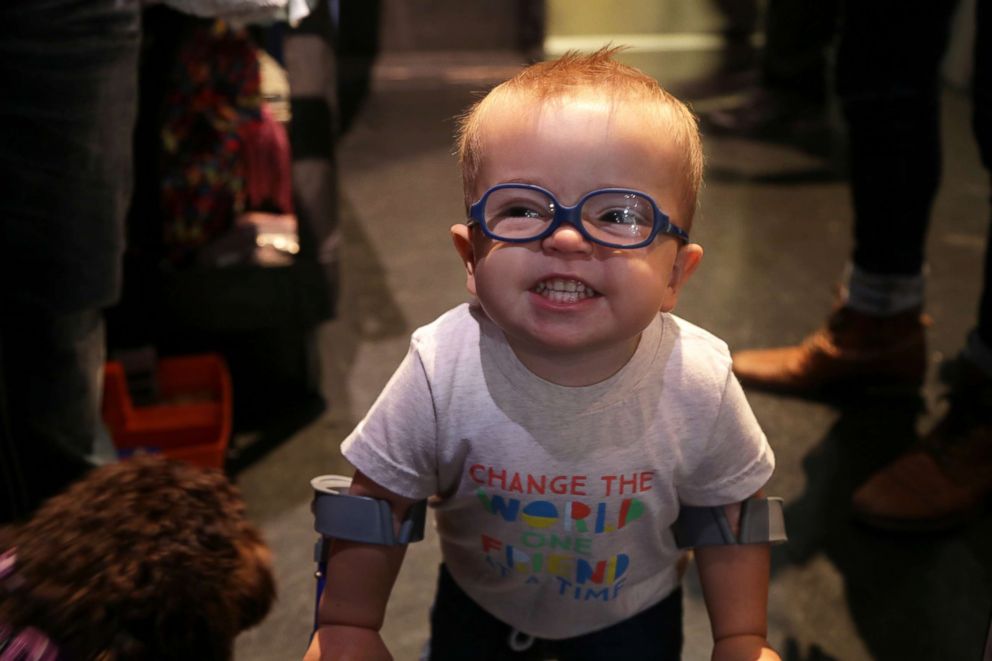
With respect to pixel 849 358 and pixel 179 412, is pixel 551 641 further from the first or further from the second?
pixel 849 358

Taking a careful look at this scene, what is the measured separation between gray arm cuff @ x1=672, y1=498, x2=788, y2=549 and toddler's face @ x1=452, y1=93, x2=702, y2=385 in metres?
0.20

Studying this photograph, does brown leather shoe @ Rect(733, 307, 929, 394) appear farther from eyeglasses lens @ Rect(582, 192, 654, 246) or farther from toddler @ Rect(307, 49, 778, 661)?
eyeglasses lens @ Rect(582, 192, 654, 246)

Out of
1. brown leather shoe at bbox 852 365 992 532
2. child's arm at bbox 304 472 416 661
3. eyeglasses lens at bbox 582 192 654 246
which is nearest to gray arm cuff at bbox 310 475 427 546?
child's arm at bbox 304 472 416 661

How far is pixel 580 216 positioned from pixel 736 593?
14.8 inches

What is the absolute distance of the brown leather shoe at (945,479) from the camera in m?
1.47

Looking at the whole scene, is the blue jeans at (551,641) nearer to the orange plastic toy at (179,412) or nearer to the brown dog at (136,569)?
the brown dog at (136,569)

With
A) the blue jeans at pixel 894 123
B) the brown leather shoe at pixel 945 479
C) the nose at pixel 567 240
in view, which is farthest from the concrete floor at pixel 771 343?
the nose at pixel 567 240

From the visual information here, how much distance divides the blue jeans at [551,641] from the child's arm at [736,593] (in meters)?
0.13

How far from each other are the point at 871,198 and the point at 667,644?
0.90m

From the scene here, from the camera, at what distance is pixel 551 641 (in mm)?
1050

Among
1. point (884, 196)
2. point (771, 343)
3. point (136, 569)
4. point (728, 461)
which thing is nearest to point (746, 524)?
point (728, 461)

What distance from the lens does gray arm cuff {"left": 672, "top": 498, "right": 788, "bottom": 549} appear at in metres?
0.89

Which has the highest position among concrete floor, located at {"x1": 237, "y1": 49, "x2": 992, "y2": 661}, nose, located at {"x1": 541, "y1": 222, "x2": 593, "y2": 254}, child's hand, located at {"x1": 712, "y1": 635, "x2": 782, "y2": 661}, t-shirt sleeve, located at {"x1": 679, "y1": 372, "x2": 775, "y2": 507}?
nose, located at {"x1": 541, "y1": 222, "x2": 593, "y2": 254}

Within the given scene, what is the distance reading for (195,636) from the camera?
824 millimetres
